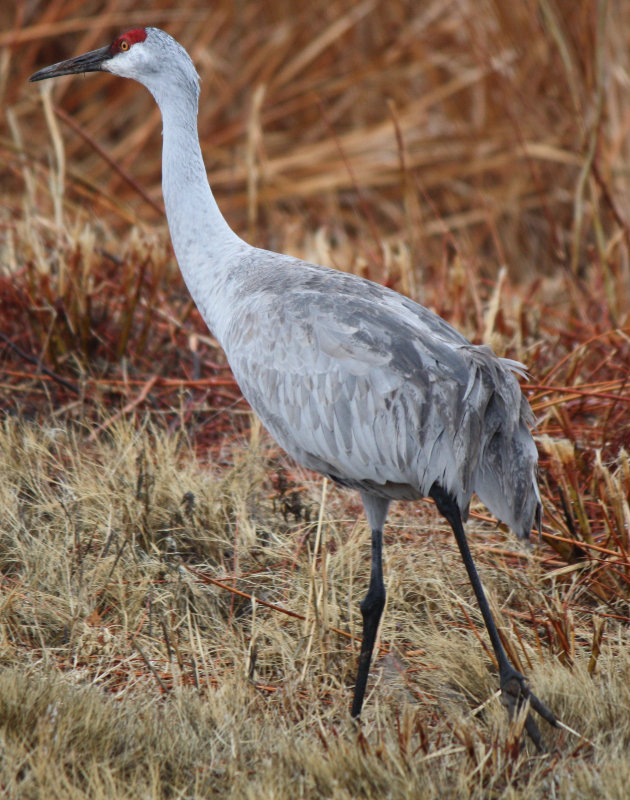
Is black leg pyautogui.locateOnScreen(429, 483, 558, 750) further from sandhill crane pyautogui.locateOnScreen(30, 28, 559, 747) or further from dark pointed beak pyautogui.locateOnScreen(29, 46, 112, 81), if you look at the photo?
dark pointed beak pyautogui.locateOnScreen(29, 46, 112, 81)

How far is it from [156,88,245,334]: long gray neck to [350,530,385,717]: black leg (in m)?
0.90

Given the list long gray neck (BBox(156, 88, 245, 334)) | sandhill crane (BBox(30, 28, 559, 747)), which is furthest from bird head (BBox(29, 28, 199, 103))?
sandhill crane (BBox(30, 28, 559, 747))

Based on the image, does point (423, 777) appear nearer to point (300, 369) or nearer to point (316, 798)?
point (316, 798)

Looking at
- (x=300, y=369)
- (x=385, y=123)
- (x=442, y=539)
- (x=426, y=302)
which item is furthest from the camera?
(x=385, y=123)

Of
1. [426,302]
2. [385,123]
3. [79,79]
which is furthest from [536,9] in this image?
[79,79]

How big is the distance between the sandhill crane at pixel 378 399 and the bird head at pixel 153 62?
0.65 meters

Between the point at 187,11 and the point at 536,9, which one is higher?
the point at 187,11

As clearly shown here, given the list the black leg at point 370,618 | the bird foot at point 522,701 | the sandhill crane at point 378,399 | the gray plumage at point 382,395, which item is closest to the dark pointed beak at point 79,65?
the sandhill crane at point 378,399

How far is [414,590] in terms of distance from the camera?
9.88 feet

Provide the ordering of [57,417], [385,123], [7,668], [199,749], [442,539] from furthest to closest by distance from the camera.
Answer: [385,123]
[57,417]
[442,539]
[7,668]
[199,749]

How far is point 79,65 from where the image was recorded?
3391mm

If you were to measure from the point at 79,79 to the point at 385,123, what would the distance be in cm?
224

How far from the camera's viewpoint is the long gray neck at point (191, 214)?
10.2ft

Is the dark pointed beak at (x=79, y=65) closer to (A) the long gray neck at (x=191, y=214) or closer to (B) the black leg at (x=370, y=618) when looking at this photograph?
(A) the long gray neck at (x=191, y=214)
